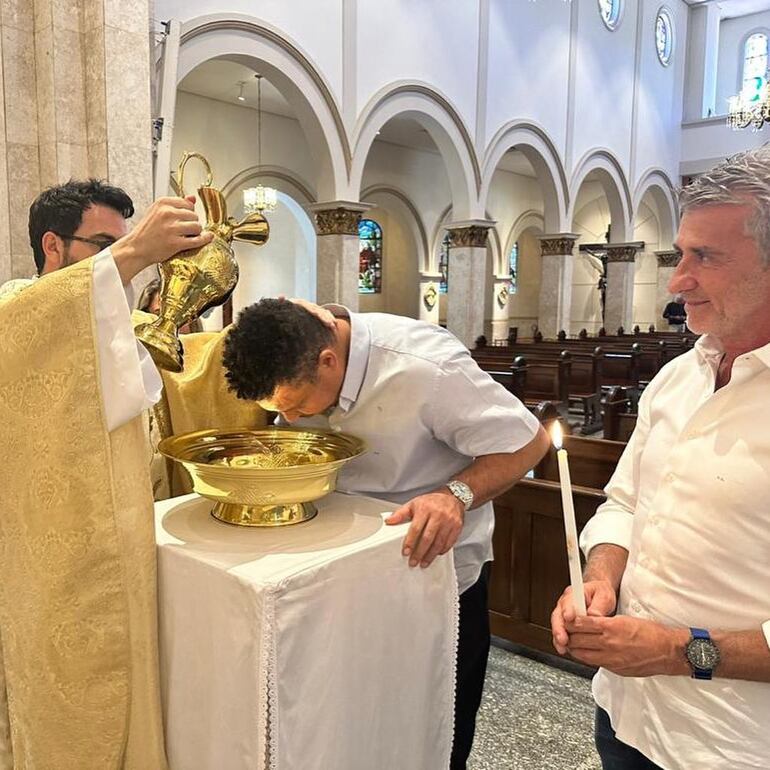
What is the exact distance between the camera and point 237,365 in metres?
1.55

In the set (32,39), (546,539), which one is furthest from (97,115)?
(546,539)

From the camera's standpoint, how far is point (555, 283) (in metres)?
16.9

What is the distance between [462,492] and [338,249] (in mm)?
10248

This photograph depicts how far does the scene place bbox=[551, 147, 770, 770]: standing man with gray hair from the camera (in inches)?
49.6

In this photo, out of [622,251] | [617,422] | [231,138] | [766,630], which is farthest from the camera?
[622,251]

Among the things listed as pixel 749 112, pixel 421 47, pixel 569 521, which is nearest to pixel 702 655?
pixel 569 521

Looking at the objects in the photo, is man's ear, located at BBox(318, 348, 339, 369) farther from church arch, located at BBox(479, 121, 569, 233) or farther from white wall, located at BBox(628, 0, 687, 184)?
white wall, located at BBox(628, 0, 687, 184)

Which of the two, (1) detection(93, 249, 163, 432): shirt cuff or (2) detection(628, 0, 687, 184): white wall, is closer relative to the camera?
(1) detection(93, 249, 163, 432): shirt cuff

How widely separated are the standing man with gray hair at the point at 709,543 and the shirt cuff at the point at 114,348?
86 cm

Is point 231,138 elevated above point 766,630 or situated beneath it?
elevated above

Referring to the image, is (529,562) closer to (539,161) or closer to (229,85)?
(229,85)

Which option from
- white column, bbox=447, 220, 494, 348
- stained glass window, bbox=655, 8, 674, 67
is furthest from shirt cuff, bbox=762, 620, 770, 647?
stained glass window, bbox=655, 8, 674, 67

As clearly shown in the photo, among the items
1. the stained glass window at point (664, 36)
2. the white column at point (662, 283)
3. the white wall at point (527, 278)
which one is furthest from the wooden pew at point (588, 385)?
the white wall at point (527, 278)

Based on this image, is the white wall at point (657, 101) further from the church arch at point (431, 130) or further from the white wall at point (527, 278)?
the church arch at point (431, 130)
